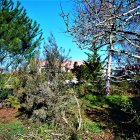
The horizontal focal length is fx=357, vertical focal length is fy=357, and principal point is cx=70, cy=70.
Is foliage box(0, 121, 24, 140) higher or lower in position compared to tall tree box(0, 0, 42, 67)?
lower

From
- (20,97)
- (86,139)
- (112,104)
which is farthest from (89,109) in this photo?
(86,139)

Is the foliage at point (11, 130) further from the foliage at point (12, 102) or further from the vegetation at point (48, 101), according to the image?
the foliage at point (12, 102)

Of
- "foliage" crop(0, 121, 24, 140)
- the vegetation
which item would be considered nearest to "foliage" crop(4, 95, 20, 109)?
the vegetation

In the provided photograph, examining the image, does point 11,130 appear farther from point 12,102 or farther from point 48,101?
point 12,102

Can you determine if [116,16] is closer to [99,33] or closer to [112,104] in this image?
[99,33]

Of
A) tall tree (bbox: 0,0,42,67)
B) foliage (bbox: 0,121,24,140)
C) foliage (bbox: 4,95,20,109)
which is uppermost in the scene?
tall tree (bbox: 0,0,42,67)

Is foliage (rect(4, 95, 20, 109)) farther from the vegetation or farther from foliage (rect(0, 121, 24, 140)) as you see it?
foliage (rect(0, 121, 24, 140))

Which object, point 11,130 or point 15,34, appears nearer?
point 11,130

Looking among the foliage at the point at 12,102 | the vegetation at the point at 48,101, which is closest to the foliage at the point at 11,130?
the vegetation at the point at 48,101

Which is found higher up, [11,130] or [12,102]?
[12,102]

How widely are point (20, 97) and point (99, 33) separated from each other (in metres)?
17.1

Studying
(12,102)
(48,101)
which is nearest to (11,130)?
(48,101)

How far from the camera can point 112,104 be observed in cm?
2269

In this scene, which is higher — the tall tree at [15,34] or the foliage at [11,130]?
the tall tree at [15,34]
